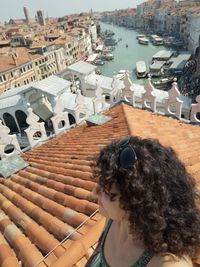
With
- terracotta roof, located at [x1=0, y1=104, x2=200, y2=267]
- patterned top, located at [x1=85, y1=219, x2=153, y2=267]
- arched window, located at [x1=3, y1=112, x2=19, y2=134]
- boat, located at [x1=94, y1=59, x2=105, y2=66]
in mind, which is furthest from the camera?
boat, located at [x1=94, y1=59, x2=105, y2=66]

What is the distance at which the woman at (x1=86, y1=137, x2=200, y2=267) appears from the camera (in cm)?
196

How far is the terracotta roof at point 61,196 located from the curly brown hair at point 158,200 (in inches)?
28.9

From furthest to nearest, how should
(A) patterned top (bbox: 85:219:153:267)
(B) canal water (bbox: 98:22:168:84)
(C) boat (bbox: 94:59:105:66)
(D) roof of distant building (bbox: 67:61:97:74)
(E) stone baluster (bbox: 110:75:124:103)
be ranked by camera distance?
(C) boat (bbox: 94:59:105:66)
(B) canal water (bbox: 98:22:168:84)
(D) roof of distant building (bbox: 67:61:97:74)
(E) stone baluster (bbox: 110:75:124:103)
(A) patterned top (bbox: 85:219:153:267)

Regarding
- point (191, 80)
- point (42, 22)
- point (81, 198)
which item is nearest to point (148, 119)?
point (81, 198)

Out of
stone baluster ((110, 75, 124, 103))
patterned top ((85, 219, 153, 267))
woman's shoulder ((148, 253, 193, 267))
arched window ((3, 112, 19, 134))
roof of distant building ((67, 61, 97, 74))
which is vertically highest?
woman's shoulder ((148, 253, 193, 267))

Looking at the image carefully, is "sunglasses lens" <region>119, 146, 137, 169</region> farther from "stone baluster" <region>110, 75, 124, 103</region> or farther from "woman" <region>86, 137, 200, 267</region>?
"stone baluster" <region>110, 75, 124, 103</region>

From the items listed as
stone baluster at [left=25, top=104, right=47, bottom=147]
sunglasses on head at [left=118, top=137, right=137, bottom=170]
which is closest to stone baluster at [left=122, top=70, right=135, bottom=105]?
stone baluster at [left=25, top=104, right=47, bottom=147]

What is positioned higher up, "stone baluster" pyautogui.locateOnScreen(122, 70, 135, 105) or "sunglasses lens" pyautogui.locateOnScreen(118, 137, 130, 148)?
"sunglasses lens" pyautogui.locateOnScreen(118, 137, 130, 148)

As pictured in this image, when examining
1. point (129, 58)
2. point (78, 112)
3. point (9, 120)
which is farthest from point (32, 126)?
point (129, 58)

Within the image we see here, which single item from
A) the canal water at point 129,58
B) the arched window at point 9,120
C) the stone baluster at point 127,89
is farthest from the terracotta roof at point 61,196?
the canal water at point 129,58

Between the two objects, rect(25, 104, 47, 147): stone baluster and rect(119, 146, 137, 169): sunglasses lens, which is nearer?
rect(119, 146, 137, 169): sunglasses lens

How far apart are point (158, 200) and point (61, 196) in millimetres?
3919

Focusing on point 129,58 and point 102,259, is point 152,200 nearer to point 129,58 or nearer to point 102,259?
point 102,259

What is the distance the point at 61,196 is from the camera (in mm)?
5621
